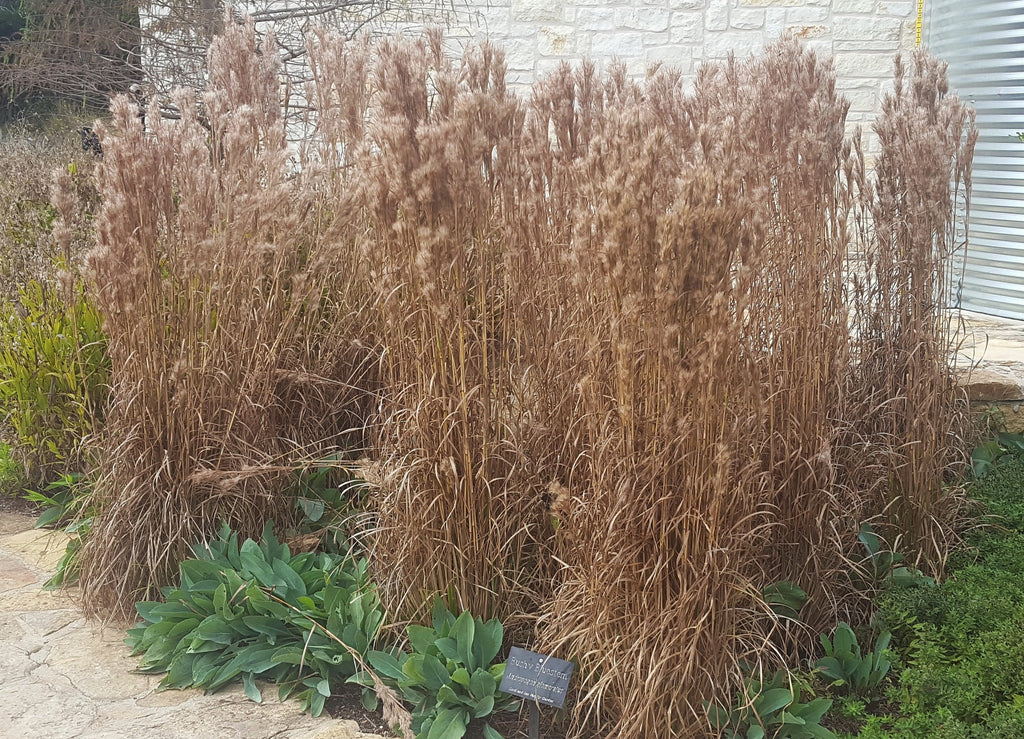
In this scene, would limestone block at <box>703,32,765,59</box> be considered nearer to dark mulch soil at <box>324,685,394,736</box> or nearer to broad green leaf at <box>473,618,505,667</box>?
broad green leaf at <box>473,618,505,667</box>

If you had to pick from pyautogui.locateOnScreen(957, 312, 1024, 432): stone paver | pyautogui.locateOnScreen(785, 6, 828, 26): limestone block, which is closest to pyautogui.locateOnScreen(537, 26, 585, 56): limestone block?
pyautogui.locateOnScreen(785, 6, 828, 26): limestone block

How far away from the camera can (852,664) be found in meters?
2.65

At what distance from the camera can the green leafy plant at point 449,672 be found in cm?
247

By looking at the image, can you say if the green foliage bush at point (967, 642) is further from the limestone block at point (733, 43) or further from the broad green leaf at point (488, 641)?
the limestone block at point (733, 43)

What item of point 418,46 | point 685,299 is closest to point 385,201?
point 418,46

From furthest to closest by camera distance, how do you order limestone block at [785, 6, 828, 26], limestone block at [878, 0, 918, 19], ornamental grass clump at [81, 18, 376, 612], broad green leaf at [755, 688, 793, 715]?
limestone block at [785, 6, 828, 26] → limestone block at [878, 0, 918, 19] → ornamental grass clump at [81, 18, 376, 612] → broad green leaf at [755, 688, 793, 715]

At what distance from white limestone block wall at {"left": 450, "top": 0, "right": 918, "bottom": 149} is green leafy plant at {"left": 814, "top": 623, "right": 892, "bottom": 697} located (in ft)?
15.4

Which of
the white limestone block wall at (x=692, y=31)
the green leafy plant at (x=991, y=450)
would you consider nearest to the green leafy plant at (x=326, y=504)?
the green leafy plant at (x=991, y=450)

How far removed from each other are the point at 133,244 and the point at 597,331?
162 cm

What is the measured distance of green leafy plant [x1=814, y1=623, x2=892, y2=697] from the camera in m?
2.62

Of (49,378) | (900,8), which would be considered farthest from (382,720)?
(900,8)

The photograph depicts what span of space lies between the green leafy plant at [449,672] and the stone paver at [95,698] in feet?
0.54

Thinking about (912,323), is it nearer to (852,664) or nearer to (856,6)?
(852,664)

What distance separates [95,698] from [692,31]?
18.4ft
